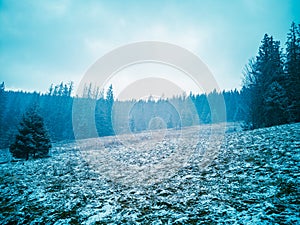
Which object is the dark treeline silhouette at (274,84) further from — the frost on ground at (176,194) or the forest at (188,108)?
the frost on ground at (176,194)

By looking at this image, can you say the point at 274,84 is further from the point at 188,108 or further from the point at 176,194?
the point at 188,108

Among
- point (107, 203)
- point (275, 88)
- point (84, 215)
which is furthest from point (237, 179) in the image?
point (275, 88)

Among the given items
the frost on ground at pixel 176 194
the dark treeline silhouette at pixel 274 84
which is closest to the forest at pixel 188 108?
the dark treeline silhouette at pixel 274 84

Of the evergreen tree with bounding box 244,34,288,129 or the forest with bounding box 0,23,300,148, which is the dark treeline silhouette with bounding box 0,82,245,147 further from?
the evergreen tree with bounding box 244,34,288,129

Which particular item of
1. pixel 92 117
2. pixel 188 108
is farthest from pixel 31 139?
pixel 188 108

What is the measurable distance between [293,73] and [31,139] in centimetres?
3417

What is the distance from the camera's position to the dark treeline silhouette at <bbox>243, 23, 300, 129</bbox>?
1973 centimetres

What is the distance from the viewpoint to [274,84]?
20094 millimetres

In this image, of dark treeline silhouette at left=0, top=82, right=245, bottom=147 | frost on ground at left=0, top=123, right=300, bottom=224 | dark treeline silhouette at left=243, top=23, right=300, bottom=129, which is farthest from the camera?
dark treeline silhouette at left=0, top=82, right=245, bottom=147

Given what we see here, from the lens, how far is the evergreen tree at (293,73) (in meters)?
19.6

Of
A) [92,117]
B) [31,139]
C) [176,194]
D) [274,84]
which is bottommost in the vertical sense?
[176,194]

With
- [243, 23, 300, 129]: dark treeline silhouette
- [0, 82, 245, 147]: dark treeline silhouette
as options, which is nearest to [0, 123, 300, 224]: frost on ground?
[243, 23, 300, 129]: dark treeline silhouette

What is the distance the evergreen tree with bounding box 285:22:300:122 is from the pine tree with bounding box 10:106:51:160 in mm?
30580

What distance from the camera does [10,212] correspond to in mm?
6266
